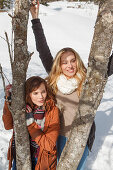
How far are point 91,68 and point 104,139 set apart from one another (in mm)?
2402

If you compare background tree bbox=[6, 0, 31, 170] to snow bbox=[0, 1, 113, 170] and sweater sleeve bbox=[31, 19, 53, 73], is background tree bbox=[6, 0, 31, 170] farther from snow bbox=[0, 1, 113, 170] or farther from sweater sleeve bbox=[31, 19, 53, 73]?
sweater sleeve bbox=[31, 19, 53, 73]

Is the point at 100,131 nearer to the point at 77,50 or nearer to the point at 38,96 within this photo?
the point at 38,96

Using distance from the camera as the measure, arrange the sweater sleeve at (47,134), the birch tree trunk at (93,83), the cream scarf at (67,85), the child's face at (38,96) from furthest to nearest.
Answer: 1. the cream scarf at (67,85)
2. the child's face at (38,96)
3. the sweater sleeve at (47,134)
4. the birch tree trunk at (93,83)

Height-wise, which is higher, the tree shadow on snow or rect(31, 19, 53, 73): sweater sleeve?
rect(31, 19, 53, 73): sweater sleeve

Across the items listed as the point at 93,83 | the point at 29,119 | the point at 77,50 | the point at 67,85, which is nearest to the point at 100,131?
the point at 67,85

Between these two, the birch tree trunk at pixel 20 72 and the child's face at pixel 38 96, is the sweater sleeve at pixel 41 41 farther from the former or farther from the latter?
the birch tree trunk at pixel 20 72

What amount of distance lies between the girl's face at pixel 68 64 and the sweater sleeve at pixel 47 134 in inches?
20.3

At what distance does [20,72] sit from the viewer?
1189mm

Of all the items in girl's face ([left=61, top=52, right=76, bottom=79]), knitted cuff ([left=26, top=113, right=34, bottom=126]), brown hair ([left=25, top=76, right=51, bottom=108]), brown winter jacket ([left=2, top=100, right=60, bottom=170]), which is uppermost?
girl's face ([left=61, top=52, right=76, bottom=79])

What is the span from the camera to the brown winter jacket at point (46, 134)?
4.75ft

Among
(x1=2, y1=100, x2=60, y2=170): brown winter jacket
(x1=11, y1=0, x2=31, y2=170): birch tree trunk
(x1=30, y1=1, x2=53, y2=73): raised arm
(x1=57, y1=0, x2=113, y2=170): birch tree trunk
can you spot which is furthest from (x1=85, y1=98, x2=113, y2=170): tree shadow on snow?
(x1=30, y1=1, x2=53, y2=73): raised arm

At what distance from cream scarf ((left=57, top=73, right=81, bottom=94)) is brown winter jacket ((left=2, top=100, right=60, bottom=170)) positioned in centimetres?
20

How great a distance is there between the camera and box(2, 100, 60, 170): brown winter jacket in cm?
145

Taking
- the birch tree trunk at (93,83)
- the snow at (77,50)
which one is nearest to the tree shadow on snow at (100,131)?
the snow at (77,50)
